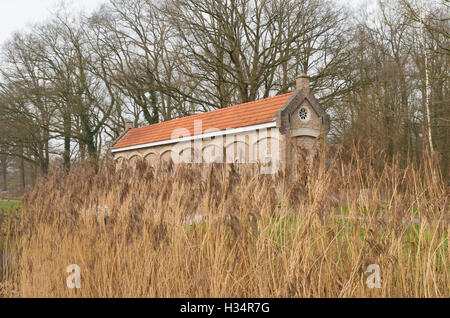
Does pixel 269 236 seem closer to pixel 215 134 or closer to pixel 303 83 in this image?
pixel 215 134

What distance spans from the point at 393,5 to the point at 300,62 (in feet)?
18.9

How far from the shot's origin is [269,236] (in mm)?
2693

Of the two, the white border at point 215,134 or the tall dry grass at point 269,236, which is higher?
the white border at point 215,134

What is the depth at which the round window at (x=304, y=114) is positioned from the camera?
14.3 meters

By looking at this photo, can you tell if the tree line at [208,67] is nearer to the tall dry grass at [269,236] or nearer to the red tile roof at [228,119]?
the red tile roof at [228,119]

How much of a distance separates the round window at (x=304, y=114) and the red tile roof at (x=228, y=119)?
0.82 metres

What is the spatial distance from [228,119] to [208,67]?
481cm

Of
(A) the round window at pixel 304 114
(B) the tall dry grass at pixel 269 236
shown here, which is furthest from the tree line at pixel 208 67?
(B) the tall dry grass at pixel 269 236

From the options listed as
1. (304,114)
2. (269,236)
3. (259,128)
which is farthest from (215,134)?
(269,236)

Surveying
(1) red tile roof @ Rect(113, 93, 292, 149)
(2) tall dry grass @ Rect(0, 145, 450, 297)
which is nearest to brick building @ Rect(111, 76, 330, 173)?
(1) red tile roof @ Rect(113, 93, 292, 149)

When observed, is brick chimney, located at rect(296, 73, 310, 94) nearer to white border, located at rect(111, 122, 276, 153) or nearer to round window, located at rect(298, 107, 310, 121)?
round window, located at rect(298, 107, 310, 121)

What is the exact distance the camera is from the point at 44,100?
21.3m
